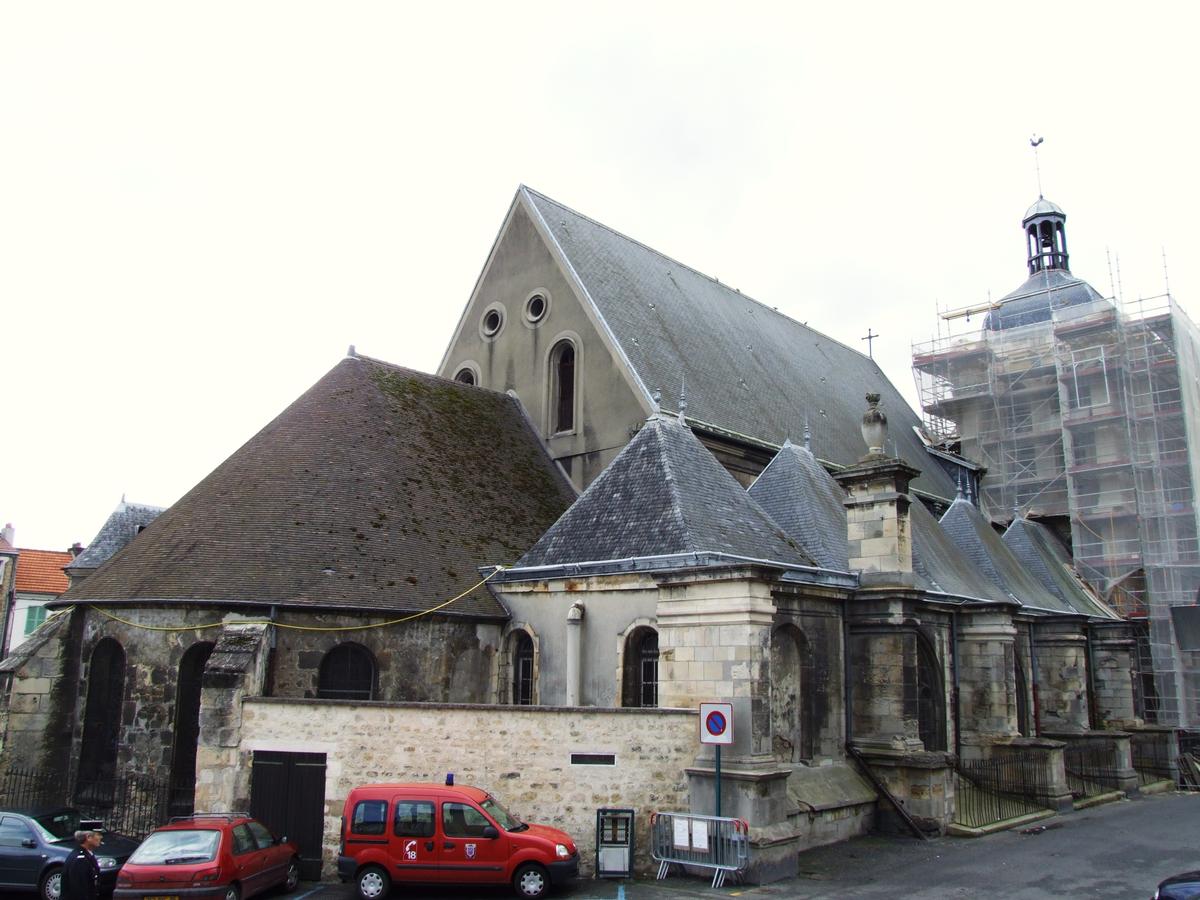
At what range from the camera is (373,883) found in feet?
41.3

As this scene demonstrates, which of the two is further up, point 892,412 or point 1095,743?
point 892,412

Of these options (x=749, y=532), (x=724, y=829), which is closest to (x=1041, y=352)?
(x=749, y=532)

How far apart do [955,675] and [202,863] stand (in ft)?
51.8

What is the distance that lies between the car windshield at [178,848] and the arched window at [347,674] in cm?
454

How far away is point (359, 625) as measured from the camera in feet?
55.0

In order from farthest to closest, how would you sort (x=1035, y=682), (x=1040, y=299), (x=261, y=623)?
(x=1040, y=299)
(x=1035, y=682)
(x=261, y=623)

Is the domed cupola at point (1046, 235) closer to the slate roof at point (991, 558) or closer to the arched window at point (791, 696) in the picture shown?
the slate roof at point (991, 558)

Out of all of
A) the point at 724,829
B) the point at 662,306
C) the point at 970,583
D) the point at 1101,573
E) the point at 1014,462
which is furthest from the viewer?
the point at 1014,462

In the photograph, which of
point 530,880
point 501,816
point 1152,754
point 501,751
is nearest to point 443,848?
point 501,816

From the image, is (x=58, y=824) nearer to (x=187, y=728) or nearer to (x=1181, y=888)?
(x=187, y=728)

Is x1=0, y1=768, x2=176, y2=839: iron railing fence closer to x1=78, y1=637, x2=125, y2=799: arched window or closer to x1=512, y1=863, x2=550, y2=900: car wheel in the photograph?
x1=78, y1=637, x2=125, y2=799: arched window

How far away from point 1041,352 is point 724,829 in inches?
1078

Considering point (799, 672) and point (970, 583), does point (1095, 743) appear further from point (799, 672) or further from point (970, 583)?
point (799, 672)

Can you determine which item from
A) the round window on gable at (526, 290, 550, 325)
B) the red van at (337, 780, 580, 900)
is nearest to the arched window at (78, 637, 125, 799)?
the red van at (337, 780, 580, 900)
